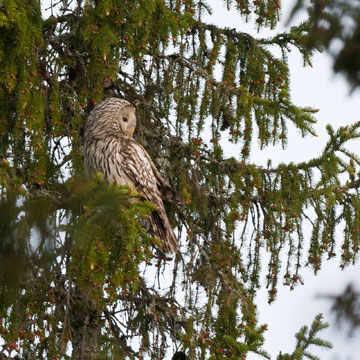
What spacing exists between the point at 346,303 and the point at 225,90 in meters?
3.94

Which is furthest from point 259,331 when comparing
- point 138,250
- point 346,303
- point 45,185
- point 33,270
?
point 346,303

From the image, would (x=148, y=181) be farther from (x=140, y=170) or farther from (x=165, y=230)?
(x=165, y=230)

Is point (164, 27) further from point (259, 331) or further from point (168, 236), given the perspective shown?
point (259, 331)

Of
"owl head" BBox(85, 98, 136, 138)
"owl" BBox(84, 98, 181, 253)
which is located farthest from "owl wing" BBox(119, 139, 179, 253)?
"owl head" BBox(85, 98, 136, 138)

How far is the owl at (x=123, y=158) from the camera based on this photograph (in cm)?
596

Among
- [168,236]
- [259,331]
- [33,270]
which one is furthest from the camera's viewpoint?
[168,236]

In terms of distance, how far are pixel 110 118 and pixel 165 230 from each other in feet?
3.53

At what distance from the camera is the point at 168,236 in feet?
19.6

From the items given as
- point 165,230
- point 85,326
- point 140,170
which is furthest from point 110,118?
point 85,326

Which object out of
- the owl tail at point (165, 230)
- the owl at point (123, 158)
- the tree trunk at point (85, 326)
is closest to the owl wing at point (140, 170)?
the owl at point (123, 158)

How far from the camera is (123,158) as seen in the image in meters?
6.12

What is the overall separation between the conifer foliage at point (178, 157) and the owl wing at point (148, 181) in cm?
13

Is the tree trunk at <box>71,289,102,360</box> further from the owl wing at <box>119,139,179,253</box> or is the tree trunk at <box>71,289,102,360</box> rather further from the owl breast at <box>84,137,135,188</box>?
the owl breast at <box>84,137,135,188</box>

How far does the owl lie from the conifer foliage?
0.39 ft
